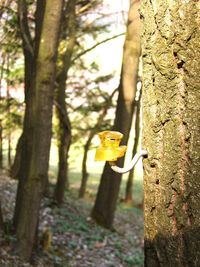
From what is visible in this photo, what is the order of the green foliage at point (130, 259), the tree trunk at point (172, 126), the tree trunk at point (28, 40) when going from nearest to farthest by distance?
1. the tree trunk at point (172, 126)
2. the tree trunk at point (28, 40)
3. the green foliage at point (130, 259)

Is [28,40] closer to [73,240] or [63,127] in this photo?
[73,240]

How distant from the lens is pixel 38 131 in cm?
659

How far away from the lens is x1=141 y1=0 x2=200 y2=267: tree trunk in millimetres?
1778

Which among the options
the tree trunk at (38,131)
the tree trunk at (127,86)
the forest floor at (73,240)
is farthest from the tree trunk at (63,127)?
the tree trunk at (38,131)

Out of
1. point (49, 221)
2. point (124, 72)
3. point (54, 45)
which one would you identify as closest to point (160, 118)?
point (54, 45)

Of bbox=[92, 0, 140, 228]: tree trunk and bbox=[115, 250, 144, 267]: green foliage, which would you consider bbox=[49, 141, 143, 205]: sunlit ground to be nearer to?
bbox=[92, 0, 140, 228]: tree trunk

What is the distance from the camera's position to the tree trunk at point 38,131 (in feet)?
20.8

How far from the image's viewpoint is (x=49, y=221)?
9570 mm

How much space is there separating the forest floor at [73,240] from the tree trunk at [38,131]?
1.06ft

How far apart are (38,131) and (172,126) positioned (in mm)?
4867

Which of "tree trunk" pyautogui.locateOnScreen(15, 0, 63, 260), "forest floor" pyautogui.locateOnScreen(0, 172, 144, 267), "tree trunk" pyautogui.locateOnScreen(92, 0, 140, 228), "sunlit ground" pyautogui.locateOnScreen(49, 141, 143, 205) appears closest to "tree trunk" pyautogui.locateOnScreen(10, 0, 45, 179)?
"tree trunk" pyautogui.locateOnScreen(15, 0, 63, 260)

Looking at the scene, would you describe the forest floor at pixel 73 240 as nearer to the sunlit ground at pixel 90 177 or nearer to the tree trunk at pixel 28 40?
the tree trunk at pixel 28 40

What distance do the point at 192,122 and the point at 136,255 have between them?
27.8 feet

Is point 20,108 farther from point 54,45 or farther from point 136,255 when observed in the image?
point 54,45
